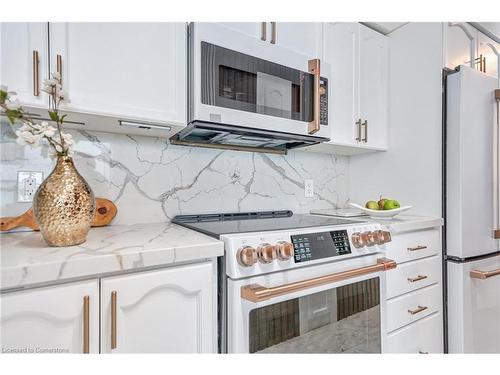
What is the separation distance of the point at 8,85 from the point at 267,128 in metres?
0.95

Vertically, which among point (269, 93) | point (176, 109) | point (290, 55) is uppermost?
point (290, 55)

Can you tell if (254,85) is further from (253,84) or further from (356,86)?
(356,86)

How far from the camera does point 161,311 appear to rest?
874mm

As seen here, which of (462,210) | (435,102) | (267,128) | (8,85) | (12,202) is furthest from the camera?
(435,102)

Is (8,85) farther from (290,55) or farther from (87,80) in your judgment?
(290,55)

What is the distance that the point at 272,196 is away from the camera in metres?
1.85

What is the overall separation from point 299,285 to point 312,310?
0.51ft

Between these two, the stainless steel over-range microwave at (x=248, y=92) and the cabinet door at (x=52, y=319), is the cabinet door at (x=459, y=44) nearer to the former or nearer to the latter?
the stainless steel over-range microwave at (x=248, y=92)

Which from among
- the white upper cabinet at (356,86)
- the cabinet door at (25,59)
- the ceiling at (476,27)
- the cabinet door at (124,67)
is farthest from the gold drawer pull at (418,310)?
the cabinet door at (25,59)

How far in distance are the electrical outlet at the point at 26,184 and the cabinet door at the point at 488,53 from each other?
257 cm

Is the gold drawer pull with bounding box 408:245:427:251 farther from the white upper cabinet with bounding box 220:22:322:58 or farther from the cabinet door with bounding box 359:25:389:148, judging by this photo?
the white upper cabinet with bounding box 220:22:322:58

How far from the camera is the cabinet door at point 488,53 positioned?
6.05 ft

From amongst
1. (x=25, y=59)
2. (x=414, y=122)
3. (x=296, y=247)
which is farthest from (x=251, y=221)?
(x=414, y=122)
